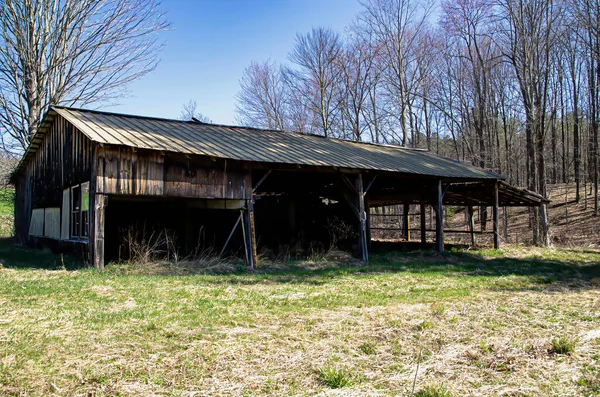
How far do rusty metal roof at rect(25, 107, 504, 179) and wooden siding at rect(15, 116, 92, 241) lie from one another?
0.68 m

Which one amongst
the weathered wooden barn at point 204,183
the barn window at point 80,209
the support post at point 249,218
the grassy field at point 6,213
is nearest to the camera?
the weathered wooden barn at point 204,183

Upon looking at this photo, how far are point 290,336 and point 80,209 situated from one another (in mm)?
8736

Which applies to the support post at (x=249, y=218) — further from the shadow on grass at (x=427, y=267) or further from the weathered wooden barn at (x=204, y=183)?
the shadow on grass at (x=427, y=267)

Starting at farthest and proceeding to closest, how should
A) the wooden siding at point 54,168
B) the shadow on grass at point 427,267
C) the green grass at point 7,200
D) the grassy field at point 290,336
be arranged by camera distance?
the green grass at point 7,200
the wooden siding at point 54,168
the shadow on grass at point 427,267
the grassy field at point 290,336

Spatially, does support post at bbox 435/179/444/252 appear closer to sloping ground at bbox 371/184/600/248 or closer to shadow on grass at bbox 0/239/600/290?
shadow on grass at bbox 0/239/600/290

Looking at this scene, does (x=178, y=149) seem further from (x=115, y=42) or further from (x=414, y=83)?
(x=414, y=83)

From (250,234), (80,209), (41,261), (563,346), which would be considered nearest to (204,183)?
(250,234)

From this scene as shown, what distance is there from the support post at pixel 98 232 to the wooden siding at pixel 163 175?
23 centimetres

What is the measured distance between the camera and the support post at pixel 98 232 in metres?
9.90

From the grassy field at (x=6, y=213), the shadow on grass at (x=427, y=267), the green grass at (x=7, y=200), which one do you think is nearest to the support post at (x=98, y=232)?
the shadow on grass at (x=427, y=267)

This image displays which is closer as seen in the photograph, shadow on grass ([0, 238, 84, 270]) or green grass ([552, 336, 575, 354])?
green grass ([552, 336, 575, 354])

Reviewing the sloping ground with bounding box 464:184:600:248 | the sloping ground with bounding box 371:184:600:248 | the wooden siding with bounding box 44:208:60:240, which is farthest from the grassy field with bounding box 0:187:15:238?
the sloping ground with bounding box 464:184:600:248

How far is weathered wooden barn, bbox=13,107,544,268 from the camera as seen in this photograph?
10.4 metres

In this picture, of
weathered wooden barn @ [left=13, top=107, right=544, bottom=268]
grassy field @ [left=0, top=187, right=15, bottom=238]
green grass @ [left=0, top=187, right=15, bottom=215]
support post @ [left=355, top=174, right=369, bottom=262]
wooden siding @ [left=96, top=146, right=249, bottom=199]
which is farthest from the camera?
green grass @ [left=0, top=187, right=15, bottom=215]
